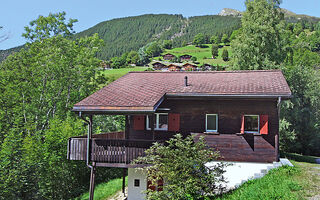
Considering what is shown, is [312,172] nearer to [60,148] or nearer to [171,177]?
[171,177]

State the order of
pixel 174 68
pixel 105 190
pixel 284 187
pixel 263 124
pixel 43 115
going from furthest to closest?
pixel 174 68 < pixel 43 115 < pixel 105 190 < pixel 263 124 < pixel 284 187

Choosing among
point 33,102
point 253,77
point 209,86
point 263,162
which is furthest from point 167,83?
point 33,102

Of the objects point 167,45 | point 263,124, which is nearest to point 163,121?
point 263,124

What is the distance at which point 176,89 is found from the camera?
48.4 feet

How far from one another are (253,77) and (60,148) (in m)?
12.0

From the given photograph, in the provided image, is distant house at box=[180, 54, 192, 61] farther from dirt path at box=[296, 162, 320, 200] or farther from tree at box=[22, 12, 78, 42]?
dirt path at box=[296, 162, 320, 200]

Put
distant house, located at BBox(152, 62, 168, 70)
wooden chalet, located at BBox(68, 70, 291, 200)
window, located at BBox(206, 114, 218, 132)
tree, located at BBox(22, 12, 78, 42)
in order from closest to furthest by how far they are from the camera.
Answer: wooden chalet, located at BBox(68, 70, 291, 200), window, located at BBox(206, 114, 218, 132), tree, located at BBox(22, 12, 78, 42), distant house, located at BBox(152, 62, 168, 70)

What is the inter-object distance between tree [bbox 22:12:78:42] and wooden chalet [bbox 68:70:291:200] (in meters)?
14.9

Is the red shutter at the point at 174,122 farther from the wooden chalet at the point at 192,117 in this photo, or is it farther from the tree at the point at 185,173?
the tree at the point at 185,173

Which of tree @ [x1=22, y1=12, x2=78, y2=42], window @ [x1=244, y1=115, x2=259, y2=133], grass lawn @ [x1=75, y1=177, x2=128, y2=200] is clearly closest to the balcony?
window @ [x1=244, y1=115, x2=259, y2=133]

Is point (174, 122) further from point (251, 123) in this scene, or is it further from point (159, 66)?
point (159, 66)

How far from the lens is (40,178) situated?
18484 mm

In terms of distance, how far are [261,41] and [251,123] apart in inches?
637

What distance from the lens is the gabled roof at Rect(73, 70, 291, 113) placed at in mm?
13023
